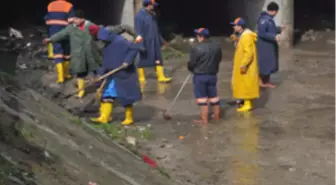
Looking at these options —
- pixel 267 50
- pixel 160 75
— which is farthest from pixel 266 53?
pixel 160 75

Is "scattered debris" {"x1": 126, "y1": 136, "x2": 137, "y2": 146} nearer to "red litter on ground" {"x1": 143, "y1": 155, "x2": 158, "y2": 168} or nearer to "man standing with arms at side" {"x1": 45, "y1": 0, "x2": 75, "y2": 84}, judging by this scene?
"red litter on ground" {"x1": 143, "y1": 155, "x2": 158, "y2": 168}

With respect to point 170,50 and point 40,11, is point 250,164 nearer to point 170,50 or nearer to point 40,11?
point 170,50

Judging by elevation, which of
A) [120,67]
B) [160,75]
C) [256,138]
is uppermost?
[120,67]

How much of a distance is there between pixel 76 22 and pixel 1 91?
9.41 feet

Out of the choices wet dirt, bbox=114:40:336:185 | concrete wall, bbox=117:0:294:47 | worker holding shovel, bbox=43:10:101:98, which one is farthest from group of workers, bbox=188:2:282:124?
concrete wall, bbox=117:0:294:47

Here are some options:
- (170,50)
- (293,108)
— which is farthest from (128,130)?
(170,50)

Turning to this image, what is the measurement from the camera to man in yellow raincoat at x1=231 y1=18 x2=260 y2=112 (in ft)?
29.7

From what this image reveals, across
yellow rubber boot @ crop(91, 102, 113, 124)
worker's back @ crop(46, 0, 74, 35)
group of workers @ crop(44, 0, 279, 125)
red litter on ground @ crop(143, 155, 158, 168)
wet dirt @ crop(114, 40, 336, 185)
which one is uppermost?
worker's back @ crop(46, 0, 74, 35)

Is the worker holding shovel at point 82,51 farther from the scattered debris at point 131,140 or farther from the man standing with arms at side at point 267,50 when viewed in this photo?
the man standing with arms at side at point 267,50

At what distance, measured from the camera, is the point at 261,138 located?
8117mm

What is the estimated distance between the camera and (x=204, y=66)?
8.52m

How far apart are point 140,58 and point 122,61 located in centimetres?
289

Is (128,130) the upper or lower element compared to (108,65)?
lower

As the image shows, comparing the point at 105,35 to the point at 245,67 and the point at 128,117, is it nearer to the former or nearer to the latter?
the point at 128,117
